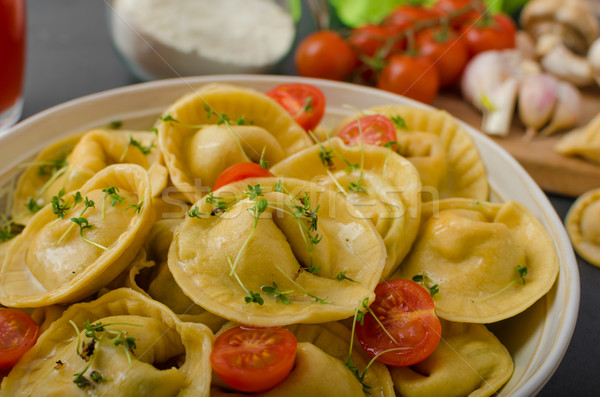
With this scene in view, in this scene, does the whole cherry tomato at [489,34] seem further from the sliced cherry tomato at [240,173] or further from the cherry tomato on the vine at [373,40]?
the sliced cherry tomato at [240,173]

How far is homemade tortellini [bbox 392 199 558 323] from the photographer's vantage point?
2.31m

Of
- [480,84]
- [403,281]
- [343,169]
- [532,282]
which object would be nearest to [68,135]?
[343,169]

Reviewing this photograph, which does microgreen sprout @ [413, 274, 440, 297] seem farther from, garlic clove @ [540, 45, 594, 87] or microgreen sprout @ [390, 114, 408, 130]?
garlic clove @ [540, 45, 594, 87]

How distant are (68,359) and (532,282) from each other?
1.86 metres

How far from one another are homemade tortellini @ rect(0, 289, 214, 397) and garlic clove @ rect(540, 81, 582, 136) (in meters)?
3.00

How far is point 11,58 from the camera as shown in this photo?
3615 mm

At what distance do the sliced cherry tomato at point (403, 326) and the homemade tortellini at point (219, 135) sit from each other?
2.74 feet

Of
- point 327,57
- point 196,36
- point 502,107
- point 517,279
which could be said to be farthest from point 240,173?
point 502,107

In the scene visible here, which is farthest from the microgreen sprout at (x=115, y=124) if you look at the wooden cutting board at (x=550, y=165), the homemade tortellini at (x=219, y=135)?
the wooden cutting board at (x=550, y=165)

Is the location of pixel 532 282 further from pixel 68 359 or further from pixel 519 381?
pixel 68 359

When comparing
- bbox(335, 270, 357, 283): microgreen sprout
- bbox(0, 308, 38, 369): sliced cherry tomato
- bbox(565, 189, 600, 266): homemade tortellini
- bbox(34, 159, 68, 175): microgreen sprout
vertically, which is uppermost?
bbox(335, 270, 357, 283): microgreen sprout

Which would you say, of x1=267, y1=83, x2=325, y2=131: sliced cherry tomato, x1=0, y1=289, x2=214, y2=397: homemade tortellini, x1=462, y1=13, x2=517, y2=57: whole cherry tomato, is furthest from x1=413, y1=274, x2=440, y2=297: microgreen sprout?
x1=462, y1=13, x2=517, y2=57: whole cherry tomato

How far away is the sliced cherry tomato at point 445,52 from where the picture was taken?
4.30 m

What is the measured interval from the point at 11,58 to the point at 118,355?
2.55 metres
